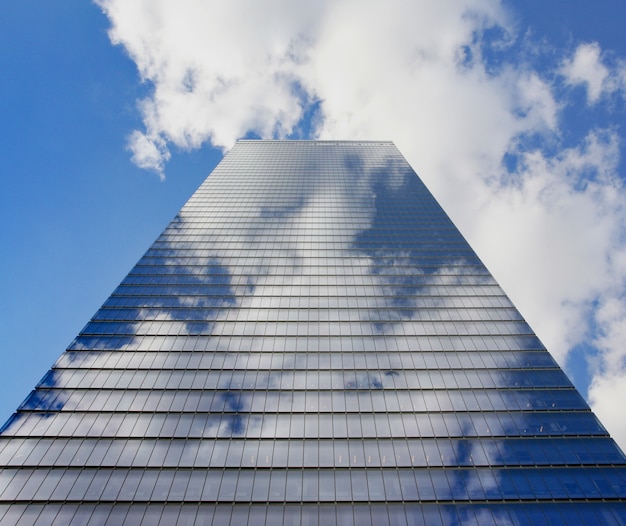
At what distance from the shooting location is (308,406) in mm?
41188

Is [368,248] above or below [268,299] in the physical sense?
above

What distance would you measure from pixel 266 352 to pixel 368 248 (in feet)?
93.8

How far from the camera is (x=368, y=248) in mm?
68750

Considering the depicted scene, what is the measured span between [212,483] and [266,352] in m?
16.2

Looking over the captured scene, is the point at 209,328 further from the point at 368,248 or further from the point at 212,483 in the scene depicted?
the point at 368,248

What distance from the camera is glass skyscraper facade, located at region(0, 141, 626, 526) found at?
32781 mm

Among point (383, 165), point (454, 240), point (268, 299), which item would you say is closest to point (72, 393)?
point (268, 299)

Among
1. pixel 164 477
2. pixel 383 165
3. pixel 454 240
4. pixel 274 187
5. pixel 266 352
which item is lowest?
pixel 164 477

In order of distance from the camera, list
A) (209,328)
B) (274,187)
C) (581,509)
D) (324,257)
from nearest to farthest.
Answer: (581,509) < (209,328) < (324,257) < (274,187)

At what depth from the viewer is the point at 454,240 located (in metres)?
70.3

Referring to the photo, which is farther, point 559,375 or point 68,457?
point 559,375

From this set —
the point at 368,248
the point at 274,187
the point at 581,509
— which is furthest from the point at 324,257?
the point at 581,509

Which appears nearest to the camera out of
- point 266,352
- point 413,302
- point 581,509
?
point 581,509

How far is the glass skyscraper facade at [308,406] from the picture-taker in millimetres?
32781
